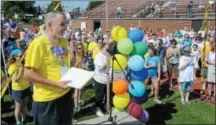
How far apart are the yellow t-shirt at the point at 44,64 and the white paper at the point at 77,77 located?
0.09 metres

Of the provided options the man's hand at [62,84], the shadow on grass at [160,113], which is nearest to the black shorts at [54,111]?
the man's hand at [62,84]

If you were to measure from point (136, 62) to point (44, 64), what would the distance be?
102 inches

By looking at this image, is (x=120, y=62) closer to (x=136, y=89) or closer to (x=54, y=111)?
Result: (x=136, y=89)

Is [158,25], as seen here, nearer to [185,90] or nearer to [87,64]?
[87,64]

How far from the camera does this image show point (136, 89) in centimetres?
575

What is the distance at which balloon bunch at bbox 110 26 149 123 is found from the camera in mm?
5703

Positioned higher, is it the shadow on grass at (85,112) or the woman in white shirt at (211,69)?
the woman in white shirt at (211,69)

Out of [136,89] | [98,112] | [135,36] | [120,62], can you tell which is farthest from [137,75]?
[98,112]

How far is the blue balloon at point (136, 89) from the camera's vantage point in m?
5.75

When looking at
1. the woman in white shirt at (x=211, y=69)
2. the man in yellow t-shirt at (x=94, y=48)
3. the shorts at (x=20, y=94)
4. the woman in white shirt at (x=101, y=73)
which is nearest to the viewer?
the woman in white shirt at (x=211, y=69)

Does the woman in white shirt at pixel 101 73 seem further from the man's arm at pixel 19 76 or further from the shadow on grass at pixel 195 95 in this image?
the shadow on grass at pixel 195 95

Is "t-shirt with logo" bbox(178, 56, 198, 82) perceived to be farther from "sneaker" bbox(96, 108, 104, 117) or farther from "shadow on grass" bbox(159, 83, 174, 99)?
"sneaker" bbox(96, 108, 104, 117)

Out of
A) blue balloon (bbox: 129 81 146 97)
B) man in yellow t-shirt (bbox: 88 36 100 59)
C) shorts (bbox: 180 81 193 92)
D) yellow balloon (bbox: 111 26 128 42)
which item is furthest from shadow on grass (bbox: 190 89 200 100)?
man in yellow t-shirt (bbox: 88 36 100 59)

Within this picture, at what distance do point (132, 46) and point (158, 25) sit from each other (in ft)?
29.9
